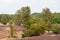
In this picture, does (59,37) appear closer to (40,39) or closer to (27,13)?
(40,39)

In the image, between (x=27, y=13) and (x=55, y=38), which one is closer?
(x=55, y=38)

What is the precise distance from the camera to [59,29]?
114 feet

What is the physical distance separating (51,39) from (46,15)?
2850cm

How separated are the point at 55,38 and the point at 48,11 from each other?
28.8 meters

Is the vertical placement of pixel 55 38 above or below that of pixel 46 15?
below

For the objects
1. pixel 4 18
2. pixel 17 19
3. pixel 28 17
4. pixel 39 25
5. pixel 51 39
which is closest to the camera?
pixel 51 39

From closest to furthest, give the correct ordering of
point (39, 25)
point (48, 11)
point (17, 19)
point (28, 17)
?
point (39, 25) → point (28, 17) → point (48, 11) → point (17, 19)

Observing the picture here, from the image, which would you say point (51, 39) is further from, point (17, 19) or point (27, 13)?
point (17, 19)

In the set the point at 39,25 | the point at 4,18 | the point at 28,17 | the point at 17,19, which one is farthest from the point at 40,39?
the point at 4,18

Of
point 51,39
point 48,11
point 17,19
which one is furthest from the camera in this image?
point 17,19

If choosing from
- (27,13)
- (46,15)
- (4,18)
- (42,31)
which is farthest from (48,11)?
(4,18)

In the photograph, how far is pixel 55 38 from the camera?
2569 cm

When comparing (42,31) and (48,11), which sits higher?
(48,11)

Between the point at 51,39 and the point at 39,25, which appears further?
the point at 39,25
